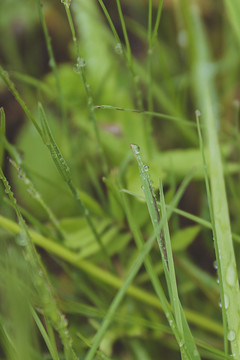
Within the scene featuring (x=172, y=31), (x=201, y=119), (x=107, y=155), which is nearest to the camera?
(x=107, y=155)

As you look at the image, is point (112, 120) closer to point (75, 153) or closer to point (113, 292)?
point (75, 153)

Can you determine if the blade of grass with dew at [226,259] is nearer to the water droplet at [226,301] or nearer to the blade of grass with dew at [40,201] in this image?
the water droplet at [226,301]

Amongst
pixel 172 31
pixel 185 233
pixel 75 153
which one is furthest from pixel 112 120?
pixel 172 31

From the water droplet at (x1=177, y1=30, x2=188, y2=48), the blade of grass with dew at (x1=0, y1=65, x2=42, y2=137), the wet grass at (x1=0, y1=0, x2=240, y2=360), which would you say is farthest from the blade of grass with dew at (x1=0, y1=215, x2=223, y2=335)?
the water droplet at (x1=177, y1=30, x2=188, y2=48)

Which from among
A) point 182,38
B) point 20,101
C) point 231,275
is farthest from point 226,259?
point 182,38

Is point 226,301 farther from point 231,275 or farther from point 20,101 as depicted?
point 20,101

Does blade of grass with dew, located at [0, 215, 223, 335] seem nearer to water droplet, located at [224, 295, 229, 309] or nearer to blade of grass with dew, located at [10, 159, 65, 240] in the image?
blade of grass with dew, located at [10, 159, 65, 240]
